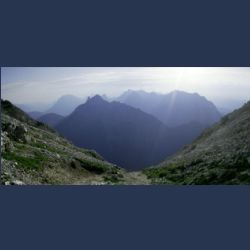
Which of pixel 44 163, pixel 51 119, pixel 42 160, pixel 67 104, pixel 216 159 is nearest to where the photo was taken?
pixel 216 159

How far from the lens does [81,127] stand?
113 feet

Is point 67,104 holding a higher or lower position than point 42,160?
higher

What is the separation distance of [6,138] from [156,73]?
364 inches

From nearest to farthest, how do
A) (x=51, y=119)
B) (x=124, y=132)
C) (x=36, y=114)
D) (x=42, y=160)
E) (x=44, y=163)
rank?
(x=44, y=163), (x=42, y=160), (x=36, y=114), (x=51, y=119), (x=124, y=132)

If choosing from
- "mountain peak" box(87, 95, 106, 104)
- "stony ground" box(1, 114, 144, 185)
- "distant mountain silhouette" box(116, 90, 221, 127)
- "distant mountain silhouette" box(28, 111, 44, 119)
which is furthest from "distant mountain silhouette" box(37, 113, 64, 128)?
"distant mountain silhouette" box(116, 90, 221, 127)

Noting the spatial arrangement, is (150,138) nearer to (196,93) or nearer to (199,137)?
(199,137)

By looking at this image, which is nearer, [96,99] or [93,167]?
[96,99]

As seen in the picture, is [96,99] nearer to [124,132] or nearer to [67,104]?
[67,104]

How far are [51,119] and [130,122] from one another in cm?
523

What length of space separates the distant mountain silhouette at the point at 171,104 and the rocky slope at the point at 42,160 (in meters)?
4.21

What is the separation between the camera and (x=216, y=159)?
1150 inches

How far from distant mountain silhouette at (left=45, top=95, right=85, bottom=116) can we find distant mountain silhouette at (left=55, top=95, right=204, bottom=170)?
Answer: 457 millimetres

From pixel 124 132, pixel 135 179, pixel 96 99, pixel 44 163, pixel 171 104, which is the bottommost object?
pixel 135 179

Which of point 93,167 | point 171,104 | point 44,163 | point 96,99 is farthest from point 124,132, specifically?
point 44,163
